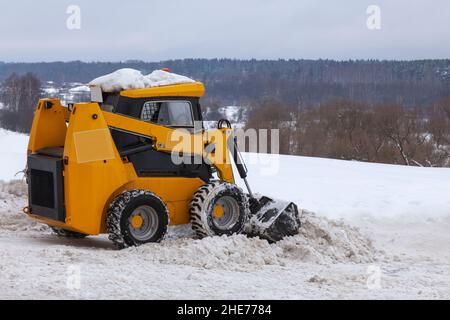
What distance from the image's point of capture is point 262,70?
310 ft

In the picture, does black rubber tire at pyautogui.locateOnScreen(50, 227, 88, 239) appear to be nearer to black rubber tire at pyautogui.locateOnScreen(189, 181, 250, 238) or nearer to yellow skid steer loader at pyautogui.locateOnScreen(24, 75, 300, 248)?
yellow skid steer loader at pyautogui.locateOnScreen(24, 75, 300, 248)

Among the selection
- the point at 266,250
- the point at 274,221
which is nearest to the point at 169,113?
the point at 274,221

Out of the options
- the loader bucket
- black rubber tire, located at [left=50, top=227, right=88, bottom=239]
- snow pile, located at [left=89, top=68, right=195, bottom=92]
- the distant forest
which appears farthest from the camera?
the distant forest

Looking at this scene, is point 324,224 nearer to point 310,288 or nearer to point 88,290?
point 310,288

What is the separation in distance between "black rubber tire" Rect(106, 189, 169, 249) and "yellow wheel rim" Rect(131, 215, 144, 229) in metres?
0.12

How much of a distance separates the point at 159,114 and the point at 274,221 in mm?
2196

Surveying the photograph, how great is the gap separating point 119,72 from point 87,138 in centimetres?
135

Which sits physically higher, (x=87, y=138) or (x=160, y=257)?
(x=87, y=138)

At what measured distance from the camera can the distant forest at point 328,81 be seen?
79.2 m

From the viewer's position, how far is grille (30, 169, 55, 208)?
32.4 feet

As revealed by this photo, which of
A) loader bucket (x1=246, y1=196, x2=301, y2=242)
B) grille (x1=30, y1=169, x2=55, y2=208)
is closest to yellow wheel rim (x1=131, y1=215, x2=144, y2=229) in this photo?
grille (x1=30, y1=169, x2=55, y2=208)

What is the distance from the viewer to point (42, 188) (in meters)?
10.1

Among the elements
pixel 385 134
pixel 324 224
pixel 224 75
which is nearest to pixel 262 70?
pixel 224 75

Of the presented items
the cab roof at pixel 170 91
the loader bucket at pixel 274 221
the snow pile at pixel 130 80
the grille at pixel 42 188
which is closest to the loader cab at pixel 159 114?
the cab roof at pixel 170 91
